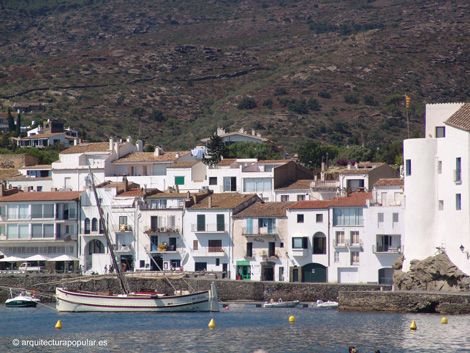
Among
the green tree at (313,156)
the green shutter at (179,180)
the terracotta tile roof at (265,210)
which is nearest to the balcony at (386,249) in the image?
the terracotta tile roof at (265,210)

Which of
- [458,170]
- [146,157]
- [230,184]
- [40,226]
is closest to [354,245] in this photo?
[458,170]

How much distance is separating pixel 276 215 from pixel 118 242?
16780 mm

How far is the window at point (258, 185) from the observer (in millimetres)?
103062

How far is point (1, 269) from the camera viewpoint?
9900 cm

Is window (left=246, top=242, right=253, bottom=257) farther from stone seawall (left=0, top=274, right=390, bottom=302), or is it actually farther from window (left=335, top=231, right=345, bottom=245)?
window (left=335, top=231, right=345, bottom=245)

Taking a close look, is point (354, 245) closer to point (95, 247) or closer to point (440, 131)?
point (440, 131)

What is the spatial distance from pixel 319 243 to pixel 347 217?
3583 millimetres

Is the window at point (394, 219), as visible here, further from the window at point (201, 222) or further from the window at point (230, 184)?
the window at point (230, 184)

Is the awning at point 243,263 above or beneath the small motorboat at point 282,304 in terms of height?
above

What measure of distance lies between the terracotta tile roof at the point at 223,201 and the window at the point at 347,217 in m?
10.8

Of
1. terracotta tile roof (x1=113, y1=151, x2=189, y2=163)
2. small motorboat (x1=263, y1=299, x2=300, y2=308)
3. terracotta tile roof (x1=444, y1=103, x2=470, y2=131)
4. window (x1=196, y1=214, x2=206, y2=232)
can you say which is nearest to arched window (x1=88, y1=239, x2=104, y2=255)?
window (x1=196, y1=214, x2=206, y2=232)

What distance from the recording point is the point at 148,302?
75.9 m

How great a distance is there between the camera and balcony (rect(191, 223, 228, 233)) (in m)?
91.9

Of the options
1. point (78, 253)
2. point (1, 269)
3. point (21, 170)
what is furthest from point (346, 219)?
point (21, 170)
